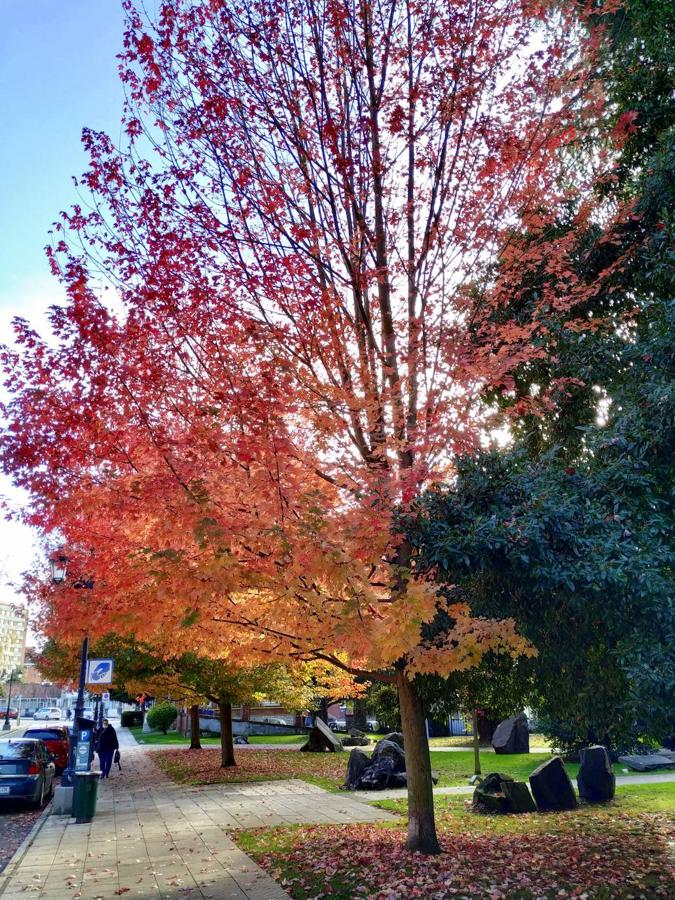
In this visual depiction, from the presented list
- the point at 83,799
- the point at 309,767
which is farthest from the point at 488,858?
the point at 309,767

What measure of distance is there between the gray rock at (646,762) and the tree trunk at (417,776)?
1171 cm

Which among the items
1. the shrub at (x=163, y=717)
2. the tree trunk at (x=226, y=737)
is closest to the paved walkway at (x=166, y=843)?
the tree trunk at (x=226, y=737)

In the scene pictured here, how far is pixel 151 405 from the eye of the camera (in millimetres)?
8328

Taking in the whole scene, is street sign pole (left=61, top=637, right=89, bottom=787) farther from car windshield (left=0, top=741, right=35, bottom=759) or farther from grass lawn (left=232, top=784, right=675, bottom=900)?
grass lawn (left=232, top=784, right=675, bottom=900)

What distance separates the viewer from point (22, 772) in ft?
51.1

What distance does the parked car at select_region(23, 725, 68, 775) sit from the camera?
70.7 feet

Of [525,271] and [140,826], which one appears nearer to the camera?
[525,271]

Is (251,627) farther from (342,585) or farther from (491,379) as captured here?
(491,379)

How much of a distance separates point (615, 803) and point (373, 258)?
11.4 metres

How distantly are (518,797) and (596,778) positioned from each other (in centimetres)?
192

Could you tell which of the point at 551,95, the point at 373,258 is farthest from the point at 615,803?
the point at 551,95

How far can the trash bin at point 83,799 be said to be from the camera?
A: 13125mm

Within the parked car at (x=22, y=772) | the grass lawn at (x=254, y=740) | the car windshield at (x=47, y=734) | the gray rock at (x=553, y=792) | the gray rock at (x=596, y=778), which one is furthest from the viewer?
the grass lawn at (x=254, y=740)

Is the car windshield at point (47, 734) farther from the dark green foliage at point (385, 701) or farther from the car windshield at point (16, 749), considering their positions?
the dark green foliage at point (385, 701)
